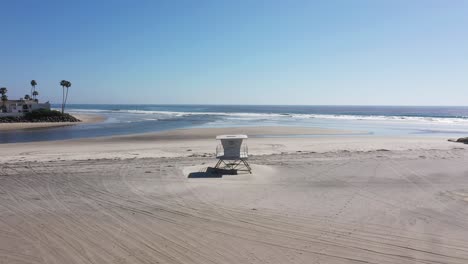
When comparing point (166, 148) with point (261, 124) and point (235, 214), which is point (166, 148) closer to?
point (235, 214)

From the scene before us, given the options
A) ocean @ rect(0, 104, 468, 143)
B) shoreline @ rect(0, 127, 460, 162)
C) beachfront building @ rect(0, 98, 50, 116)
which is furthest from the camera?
beachfront building @ rect(0, 98, 50, 116)

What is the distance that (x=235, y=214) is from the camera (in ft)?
25.7

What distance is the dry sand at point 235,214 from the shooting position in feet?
19.3

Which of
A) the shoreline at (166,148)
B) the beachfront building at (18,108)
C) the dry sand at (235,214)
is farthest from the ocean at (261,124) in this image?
the dry sand at (235,214)

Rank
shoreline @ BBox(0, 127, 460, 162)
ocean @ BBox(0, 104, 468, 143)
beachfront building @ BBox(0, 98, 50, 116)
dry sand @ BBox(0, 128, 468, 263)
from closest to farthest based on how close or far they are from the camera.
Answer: dry sand @ BBox(0, 128, 468, 263) → shoreline @ BBox(0, 127, 460, 162) → ocean @ BBox(0, 104, 468, 143) → beachfront building @ BBox(0, 98, 50, 116)

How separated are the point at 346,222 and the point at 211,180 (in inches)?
191

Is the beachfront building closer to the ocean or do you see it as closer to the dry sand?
the ocean

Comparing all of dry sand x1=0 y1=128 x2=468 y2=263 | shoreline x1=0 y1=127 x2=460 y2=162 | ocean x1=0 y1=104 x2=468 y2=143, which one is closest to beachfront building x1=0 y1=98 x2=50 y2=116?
ocean x1=0 y1=104 x2=468 y2=143

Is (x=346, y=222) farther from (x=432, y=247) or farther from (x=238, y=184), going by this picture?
(x=238, y=184)

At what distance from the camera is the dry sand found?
589 cm

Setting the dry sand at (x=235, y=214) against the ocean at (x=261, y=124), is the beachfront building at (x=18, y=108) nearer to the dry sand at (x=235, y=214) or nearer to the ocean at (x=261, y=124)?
the ocean at (x=261, y=124)

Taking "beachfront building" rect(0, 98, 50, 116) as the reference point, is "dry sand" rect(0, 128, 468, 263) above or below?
below

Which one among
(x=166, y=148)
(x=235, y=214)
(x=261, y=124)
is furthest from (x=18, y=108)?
(x=235, y=214)

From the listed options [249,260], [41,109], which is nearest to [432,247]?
[249,260]
